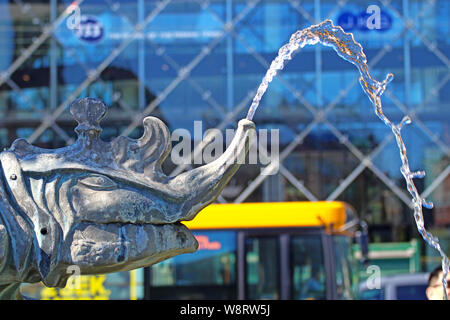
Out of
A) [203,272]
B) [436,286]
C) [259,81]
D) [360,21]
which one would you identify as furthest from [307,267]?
[360,21]

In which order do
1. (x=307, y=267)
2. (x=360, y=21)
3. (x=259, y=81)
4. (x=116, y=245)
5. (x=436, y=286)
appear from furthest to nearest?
(x=360, y=21)
(x=259, y=81)
(x=307, y=267)
(x=436, y=286)
(x=116, y=245)

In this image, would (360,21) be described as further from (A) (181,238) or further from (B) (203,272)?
(A) (181,238)

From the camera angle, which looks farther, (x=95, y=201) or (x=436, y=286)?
(x=436, y=286)

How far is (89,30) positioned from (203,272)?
7.86 ft

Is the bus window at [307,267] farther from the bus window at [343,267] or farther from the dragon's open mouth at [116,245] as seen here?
the dragon's open mouth at [116,245]

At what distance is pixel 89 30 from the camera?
5422mm

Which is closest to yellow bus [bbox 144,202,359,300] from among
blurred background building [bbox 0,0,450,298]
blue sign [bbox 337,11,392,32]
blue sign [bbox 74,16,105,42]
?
blurred background building [bbox 0,0,450,298]

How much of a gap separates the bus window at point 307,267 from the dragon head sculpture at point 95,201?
2.49m

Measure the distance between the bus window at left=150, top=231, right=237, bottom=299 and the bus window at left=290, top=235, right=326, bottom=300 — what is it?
0.96ft

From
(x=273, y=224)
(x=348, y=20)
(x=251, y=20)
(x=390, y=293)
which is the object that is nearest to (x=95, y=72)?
(x=251, y=20)

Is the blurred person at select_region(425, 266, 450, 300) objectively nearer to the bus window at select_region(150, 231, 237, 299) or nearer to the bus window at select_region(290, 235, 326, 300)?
the bus window at select_region(290, 235, 326, 300)

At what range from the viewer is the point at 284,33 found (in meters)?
5.37

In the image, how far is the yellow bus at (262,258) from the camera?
361 cm
